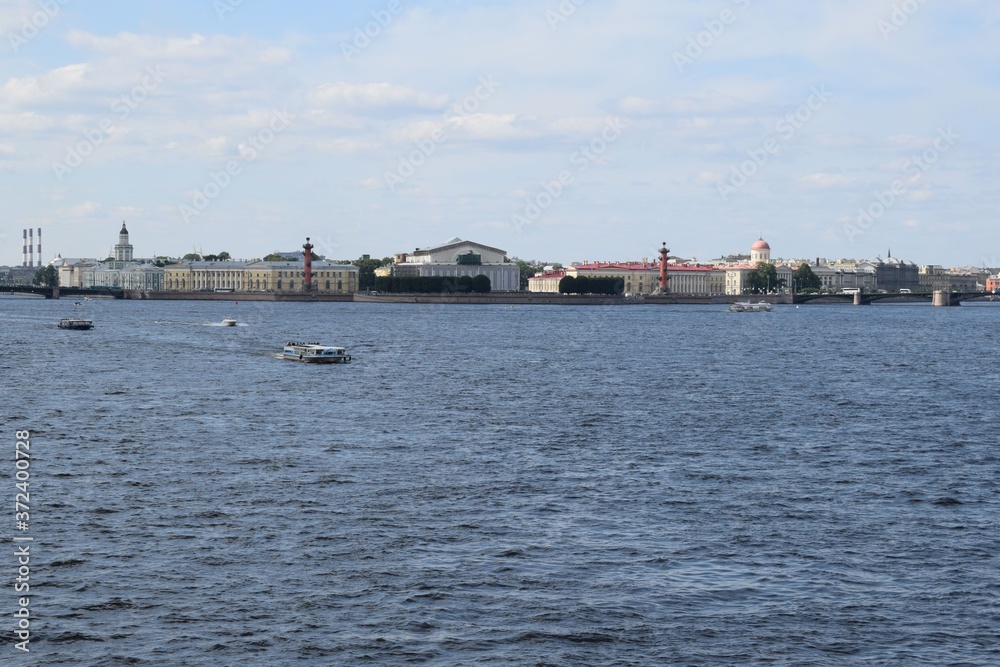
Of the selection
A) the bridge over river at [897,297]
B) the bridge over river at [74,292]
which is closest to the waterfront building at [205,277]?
the bridge over river at [74,292]

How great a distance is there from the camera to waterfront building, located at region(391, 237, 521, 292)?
6142 inches

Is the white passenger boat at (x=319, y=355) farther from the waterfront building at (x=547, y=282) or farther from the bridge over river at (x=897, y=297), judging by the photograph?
the waterfront building at (x=547, y=282)

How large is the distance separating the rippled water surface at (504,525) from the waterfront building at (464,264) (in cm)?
12315

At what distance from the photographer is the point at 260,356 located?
4588 cm

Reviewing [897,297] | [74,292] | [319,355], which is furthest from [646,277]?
[319,355]

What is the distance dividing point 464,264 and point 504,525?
467ft

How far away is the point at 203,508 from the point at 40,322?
68.0 metres

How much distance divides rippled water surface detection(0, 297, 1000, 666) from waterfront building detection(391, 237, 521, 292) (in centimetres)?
12315

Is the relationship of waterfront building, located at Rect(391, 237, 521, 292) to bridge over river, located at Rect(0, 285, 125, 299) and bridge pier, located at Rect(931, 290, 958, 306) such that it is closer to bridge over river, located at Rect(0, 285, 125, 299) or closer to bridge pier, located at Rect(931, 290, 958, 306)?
bridge over river, located at Rect(0, 285, 125, 299)

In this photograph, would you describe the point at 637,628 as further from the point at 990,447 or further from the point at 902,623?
the point at 990,447

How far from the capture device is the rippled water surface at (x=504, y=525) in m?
11.2

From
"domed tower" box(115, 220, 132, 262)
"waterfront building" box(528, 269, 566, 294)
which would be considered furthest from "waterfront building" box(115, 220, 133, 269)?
"waterfront building" box(528, 269, 566, 294)

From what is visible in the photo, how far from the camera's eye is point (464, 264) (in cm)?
15712

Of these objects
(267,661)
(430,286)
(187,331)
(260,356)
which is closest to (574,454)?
(267,661)
